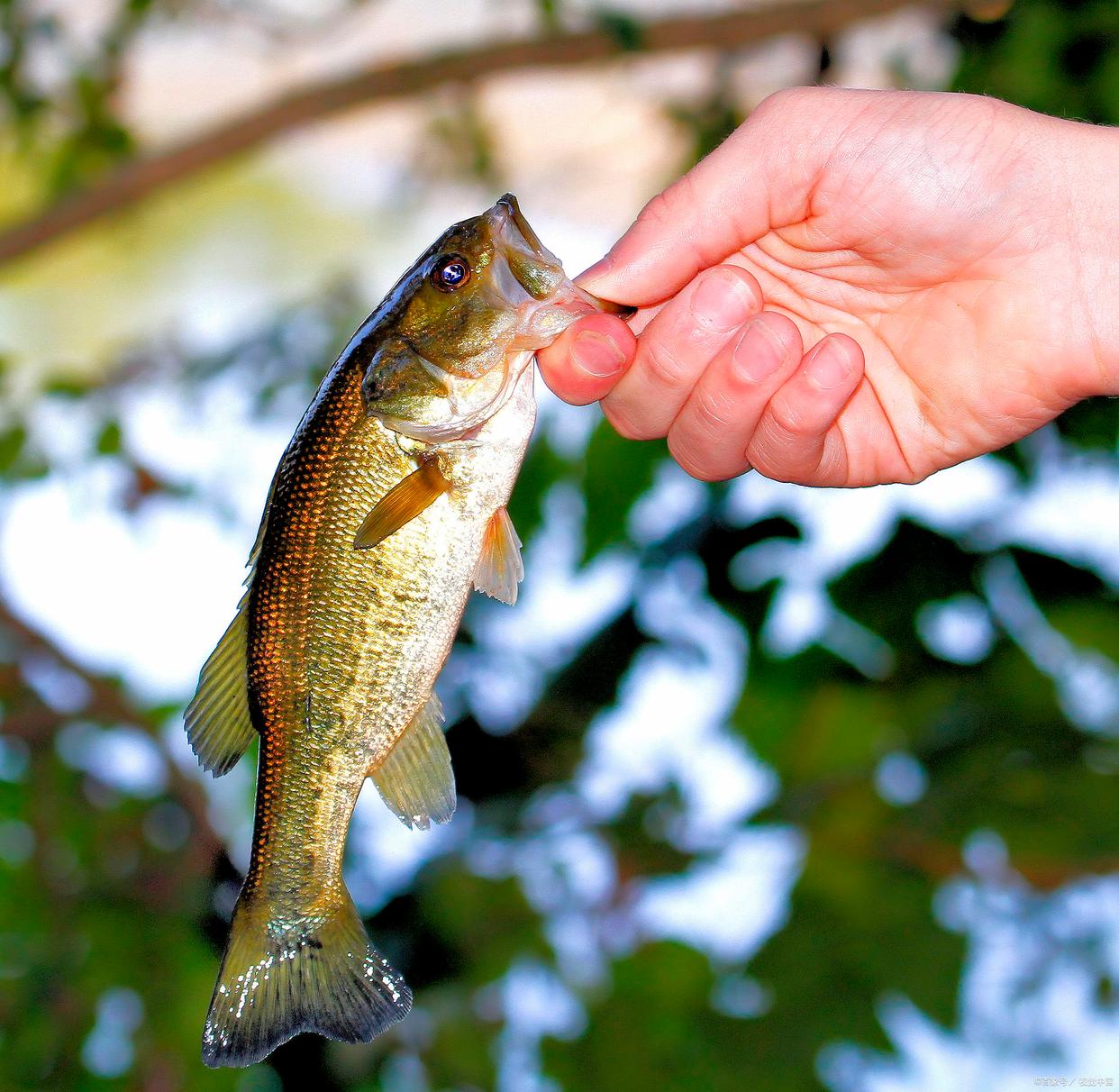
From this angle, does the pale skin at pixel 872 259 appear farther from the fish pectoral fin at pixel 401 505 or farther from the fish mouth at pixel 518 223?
the fish pectoral fin at pixel 401 505

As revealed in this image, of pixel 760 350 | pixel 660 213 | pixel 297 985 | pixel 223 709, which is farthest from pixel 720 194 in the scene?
pixel 297 985

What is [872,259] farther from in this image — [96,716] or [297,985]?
[96,716]

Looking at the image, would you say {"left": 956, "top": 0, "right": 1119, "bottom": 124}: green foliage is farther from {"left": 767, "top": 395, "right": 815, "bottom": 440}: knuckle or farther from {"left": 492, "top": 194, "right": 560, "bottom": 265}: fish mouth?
{"left": 492, "top": 194, "right": 560, "bottom": 265}: fish mouth

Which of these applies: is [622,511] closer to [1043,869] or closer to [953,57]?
[1043,869]

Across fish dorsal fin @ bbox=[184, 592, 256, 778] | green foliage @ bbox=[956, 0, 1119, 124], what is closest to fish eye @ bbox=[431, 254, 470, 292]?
fish dorsal fin @ bbox=[184, 592, 256, 778]

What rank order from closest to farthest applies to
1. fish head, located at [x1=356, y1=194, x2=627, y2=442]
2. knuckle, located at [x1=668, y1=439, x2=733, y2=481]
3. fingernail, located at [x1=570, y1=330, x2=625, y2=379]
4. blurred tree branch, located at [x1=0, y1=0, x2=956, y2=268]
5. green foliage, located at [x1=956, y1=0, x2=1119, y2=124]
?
fish head, located at [x1=356, y1=194, x2=627, y2=442], fingernail, located at [x1=570, y1=330, x2=625, y2=379], knuckle, located at [x1=668, y1=439, x2=733, y2=481], green foliage, located at [x1=956, y1=0, x2=1119, y2=124], blurred tree branch, located at [x1=0, y1=0, x2=956, y2=268]

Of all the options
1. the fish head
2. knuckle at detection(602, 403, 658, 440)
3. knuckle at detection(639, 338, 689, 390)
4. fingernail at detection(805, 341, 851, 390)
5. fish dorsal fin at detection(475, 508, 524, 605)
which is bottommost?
knuckle at detection(602, 403, 658, 440)

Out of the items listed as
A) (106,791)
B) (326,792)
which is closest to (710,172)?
(326,792)
